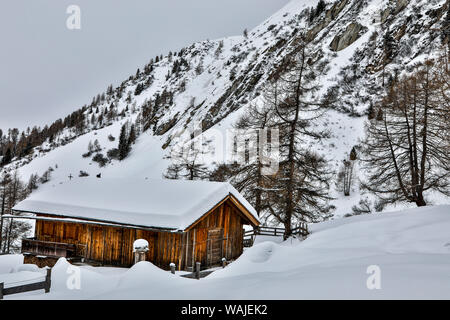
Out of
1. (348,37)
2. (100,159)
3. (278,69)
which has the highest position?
(348,37)

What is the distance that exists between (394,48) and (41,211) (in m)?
57.2

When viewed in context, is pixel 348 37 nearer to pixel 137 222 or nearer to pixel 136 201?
pixel 136 201

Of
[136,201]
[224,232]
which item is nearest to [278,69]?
[224,232]

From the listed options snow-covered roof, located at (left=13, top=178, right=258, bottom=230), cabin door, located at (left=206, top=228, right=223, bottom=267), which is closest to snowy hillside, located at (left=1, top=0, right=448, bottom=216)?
snow-covered roof, located at (left=13, top=178, right=258, bottom=230)

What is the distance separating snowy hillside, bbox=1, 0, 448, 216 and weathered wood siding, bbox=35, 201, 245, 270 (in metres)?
3.81

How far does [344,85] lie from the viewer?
50875mm

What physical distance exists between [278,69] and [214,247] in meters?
11.2

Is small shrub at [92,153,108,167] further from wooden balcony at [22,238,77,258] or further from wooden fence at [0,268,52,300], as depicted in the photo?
wooden fence at [0,268,52,300]

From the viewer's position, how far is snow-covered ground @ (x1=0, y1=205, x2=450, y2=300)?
432 cm

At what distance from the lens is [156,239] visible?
548 inches

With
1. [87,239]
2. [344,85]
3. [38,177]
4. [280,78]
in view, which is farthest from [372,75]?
[38,177]

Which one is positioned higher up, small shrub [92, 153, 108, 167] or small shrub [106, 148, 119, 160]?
small shrub [106, 148, 119, 160]

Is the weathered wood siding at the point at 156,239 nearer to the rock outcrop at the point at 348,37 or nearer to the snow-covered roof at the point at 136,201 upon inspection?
the snow-covered roof at the point at 136,201

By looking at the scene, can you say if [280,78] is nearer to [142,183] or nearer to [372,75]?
[142,183]
